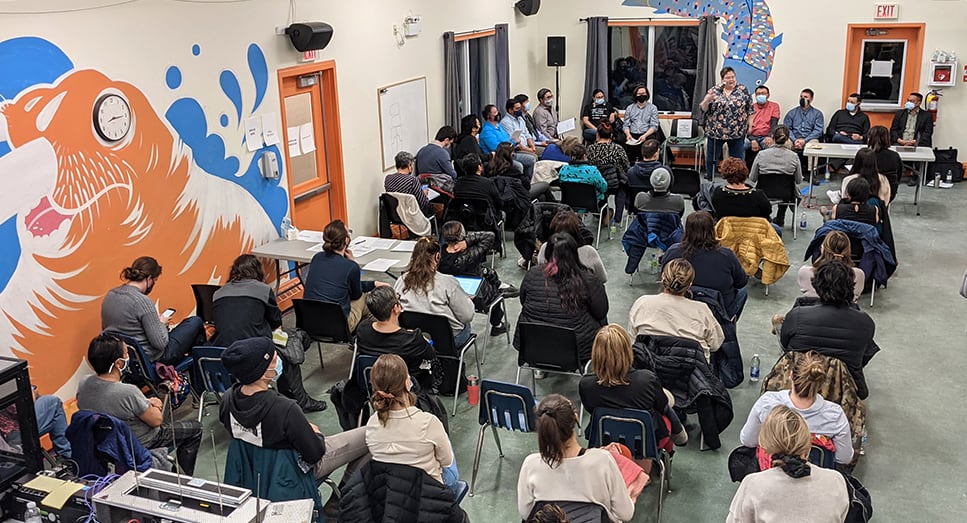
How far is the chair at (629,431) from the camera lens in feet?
13.6

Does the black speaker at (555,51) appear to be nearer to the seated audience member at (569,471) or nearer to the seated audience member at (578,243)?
the seated audience member at (578,243)

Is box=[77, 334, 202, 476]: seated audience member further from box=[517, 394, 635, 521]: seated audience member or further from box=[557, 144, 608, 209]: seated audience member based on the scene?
box=[557, 144, 608, 209]: seated audience member

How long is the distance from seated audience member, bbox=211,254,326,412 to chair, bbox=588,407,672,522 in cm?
215

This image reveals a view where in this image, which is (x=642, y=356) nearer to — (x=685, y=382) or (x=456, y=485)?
(x=685, y=382)

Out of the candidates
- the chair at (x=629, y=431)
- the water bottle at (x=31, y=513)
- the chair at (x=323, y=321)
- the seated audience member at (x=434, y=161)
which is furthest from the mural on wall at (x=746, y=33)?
the water bottle at (x=31, y=513)

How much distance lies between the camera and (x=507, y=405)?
449cm

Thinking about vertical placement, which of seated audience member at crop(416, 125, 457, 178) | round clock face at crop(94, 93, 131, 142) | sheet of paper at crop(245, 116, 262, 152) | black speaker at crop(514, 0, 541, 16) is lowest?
seated audience member at crop(416, 125, 457, 178)

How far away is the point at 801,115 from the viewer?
11852mm

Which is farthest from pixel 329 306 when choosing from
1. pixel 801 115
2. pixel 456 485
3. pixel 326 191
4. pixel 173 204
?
pixel 801 115

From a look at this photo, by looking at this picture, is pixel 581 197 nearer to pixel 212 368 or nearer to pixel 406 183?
pixel 406 183

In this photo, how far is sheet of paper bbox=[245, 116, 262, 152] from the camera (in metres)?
7.02

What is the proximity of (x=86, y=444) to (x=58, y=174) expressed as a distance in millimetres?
2047

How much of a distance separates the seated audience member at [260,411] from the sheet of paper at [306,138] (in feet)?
13.9

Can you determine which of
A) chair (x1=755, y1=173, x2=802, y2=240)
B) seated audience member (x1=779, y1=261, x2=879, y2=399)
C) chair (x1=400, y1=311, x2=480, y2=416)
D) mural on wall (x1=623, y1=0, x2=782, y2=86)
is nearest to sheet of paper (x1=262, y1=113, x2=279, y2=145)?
chair (x1=400, y1=311, x2=480, y2=416)
